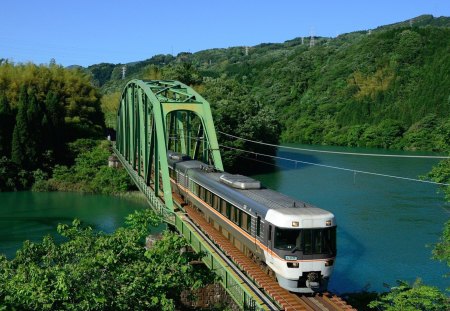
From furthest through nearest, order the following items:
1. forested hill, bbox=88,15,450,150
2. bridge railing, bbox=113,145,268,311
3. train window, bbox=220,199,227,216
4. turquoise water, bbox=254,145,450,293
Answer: forested hill, bbox=88,15,450,150 → turquoise water, bbox=254,145,450,293 → train window, bbox=220,199,227,216 → bridge railing, bbox=113,145,268,311

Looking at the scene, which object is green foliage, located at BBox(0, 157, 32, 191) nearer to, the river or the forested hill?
the river

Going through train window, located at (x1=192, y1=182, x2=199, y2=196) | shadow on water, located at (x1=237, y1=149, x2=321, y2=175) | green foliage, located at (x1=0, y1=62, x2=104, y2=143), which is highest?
green foliage, located at (x1=0, y1=62, x2=104, y2=143)

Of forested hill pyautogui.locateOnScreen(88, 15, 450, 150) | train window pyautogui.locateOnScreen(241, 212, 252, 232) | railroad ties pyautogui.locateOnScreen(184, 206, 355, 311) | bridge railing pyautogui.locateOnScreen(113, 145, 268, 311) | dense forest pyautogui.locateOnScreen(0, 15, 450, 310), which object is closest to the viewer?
dense forest pyautogui.locateOnScreen(0, 15, 450, 310)

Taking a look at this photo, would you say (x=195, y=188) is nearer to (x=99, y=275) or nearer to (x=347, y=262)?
(x=347, y=262)

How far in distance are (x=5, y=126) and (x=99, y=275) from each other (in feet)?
144

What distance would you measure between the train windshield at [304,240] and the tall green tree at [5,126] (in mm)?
41358

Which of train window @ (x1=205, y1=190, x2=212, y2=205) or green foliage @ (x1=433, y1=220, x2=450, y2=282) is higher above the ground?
train window @ (x1=205, y1=190, x2=212, y2=205)

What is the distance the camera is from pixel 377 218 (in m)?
33.5

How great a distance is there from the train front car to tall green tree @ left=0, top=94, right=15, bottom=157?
4131 cm

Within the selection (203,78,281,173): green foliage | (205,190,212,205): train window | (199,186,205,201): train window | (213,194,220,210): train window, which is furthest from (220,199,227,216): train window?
(203,78,281,173): green foliage

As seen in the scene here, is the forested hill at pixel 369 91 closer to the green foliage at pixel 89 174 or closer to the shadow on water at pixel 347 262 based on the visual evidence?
the green foliage at pixel 89 174

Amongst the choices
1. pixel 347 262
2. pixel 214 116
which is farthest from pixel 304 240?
pixel 214 116

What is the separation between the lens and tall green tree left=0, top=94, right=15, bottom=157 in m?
48.1

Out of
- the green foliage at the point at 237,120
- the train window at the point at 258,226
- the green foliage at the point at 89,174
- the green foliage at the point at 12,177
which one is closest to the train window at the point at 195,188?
the train window at the point at 258,226
